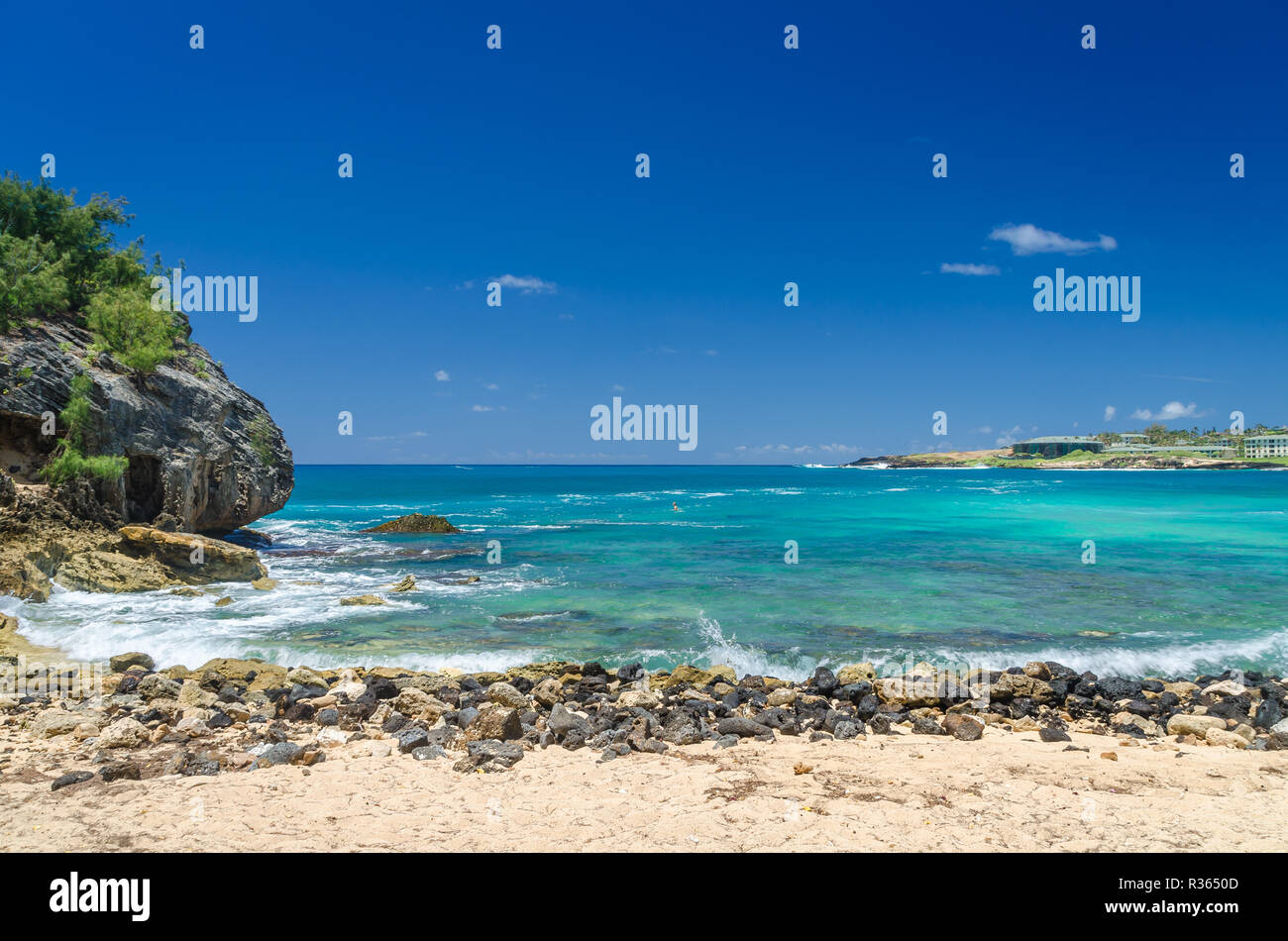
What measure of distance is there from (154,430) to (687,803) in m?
22.6

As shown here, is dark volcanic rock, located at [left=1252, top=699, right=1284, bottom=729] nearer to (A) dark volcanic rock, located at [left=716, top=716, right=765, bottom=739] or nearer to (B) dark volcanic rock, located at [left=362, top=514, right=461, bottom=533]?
(A) dark volcanic rock, located at [left=716, top=716, right=765, bottom=739]

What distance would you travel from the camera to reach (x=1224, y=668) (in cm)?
1358

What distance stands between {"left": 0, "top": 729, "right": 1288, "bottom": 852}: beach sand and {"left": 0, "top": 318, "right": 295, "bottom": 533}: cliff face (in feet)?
47.3

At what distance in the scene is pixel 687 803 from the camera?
6.76 metres

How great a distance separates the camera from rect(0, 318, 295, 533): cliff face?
62.6ft

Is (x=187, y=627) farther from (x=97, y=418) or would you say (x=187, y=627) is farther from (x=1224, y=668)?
(x=1224, y=668)

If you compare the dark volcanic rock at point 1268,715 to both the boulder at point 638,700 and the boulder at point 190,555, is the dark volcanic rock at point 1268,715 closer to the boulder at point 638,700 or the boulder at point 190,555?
the boulder at point 638,700

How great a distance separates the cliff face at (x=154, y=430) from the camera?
19.1 meters

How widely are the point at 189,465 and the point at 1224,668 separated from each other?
28.0 m

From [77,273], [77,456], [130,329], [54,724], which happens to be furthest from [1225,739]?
[77,273]

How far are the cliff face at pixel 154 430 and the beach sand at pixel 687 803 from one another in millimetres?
14410

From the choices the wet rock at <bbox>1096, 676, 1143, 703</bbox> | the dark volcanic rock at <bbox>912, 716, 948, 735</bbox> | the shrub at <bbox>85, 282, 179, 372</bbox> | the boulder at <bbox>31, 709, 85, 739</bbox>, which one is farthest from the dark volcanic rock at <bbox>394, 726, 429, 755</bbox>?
the shrub at <bbox>85, 282, 179, 372</bbox>

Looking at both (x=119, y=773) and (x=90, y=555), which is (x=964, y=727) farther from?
(x=90, y=555)
